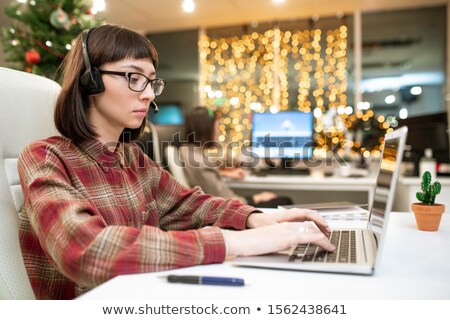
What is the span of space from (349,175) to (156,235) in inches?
85.8

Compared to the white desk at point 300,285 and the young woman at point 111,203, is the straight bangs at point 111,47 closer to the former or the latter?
the young woman at point 111,203

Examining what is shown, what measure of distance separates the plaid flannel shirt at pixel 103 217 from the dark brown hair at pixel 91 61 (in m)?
0.04

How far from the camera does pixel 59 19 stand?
2.42 m

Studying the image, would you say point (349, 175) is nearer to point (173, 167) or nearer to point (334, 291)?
point (173, 167)

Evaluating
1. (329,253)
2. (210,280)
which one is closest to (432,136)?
(329,253)

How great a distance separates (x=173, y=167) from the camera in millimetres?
2334

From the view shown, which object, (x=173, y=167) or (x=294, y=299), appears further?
(x=173, y=167)

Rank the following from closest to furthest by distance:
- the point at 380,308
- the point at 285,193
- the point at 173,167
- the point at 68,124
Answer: the point at 380,308, the point at 68,124, the point at 173,167, the point at 285,193

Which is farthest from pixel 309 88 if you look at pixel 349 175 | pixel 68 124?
pixel 68 124

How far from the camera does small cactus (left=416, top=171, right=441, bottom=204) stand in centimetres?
103

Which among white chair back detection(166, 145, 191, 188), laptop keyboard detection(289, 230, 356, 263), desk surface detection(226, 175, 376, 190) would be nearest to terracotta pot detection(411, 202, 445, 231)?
laptop keyboard detection(289, 230, 356, 263)

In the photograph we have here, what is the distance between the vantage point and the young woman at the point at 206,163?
2.35 meters

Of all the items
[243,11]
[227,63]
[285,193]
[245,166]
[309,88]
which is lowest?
[285,193]

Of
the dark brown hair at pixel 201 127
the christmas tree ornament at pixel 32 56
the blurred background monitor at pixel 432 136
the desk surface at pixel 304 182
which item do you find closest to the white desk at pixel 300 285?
the desk surface at pixel 304 182
